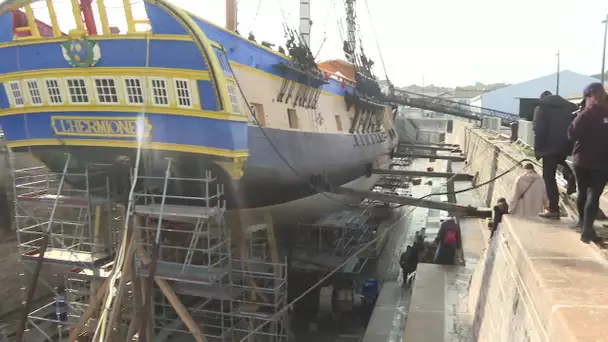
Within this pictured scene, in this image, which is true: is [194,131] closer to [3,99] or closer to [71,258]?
[71,258]

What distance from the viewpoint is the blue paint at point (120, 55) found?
6.43 meters

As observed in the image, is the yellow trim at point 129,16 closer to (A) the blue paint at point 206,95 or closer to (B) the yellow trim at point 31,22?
(A) the blue paint at point 206,95

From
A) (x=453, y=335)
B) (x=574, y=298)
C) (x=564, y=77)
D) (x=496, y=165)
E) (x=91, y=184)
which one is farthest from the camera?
(x=564, y=77)

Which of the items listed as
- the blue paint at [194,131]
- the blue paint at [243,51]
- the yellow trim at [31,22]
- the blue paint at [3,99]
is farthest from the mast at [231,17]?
the blue paint at [3,99]

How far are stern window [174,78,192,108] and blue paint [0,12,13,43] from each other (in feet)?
10.6

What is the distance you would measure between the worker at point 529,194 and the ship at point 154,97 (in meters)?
3.84

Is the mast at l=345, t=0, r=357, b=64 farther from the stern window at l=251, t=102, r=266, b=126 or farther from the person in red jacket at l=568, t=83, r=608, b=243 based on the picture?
the person in red jacket at l=568, t=83, r=608, b=243

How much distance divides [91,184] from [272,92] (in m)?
3.94

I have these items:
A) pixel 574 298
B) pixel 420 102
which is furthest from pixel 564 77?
pixel 574 298

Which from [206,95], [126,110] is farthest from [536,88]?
[126,110]

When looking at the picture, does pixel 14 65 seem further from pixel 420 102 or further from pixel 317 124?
pixel 420 102

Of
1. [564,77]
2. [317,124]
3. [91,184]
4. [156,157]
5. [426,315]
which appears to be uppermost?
[564,77]

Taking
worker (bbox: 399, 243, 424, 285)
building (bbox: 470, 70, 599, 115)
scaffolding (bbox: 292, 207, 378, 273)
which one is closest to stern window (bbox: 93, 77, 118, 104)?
scaffolding (bbox: 292, 207, 378, 273)

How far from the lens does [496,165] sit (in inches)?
509
